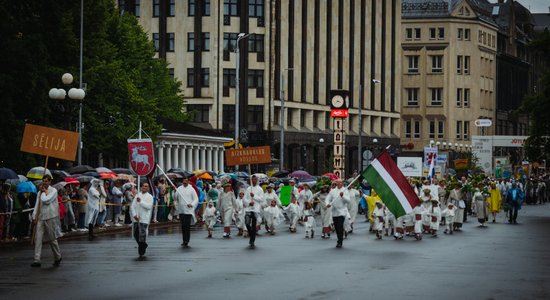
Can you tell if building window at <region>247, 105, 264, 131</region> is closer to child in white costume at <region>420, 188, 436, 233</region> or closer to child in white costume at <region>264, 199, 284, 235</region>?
child in white costume at <region>264, 199, 284, 235</region>

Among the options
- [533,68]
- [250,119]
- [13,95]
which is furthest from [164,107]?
[533,68]

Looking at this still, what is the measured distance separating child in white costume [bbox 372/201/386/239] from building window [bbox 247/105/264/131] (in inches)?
2788

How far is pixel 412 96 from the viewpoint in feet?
518

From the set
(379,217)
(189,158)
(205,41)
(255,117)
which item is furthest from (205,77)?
(379,217)

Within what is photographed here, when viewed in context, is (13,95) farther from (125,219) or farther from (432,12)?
(432,12)

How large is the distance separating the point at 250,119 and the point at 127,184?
66619 millimetres

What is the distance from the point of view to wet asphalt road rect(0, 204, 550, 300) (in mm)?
21266

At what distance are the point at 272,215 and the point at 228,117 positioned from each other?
68995 millimetres

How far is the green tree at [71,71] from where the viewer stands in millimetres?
47094

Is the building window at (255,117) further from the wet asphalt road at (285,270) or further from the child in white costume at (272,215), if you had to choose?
the wet asphalt road at (285,270)

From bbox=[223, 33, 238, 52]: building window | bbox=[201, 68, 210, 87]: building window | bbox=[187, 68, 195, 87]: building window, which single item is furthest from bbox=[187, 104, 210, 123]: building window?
bbox=[223, 33, 238, 52]: building window

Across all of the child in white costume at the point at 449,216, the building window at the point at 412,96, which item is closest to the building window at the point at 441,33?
the building window at the point at 412,96

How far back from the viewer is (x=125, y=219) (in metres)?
45.5

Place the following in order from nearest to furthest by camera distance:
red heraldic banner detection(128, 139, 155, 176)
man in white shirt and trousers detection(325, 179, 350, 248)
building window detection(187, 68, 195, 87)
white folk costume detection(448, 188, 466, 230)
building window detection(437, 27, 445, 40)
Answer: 1. man in white shirt and trousers detection(325, 179, 350, 248)
2. red heraldic banner detection(128, 139, 155, 176)
3. white folk costume detection(448, 188, 466, 230)
4. building window detection(187, 68, 195, 87)
5. building window detection(437, 27, 445, 40)
